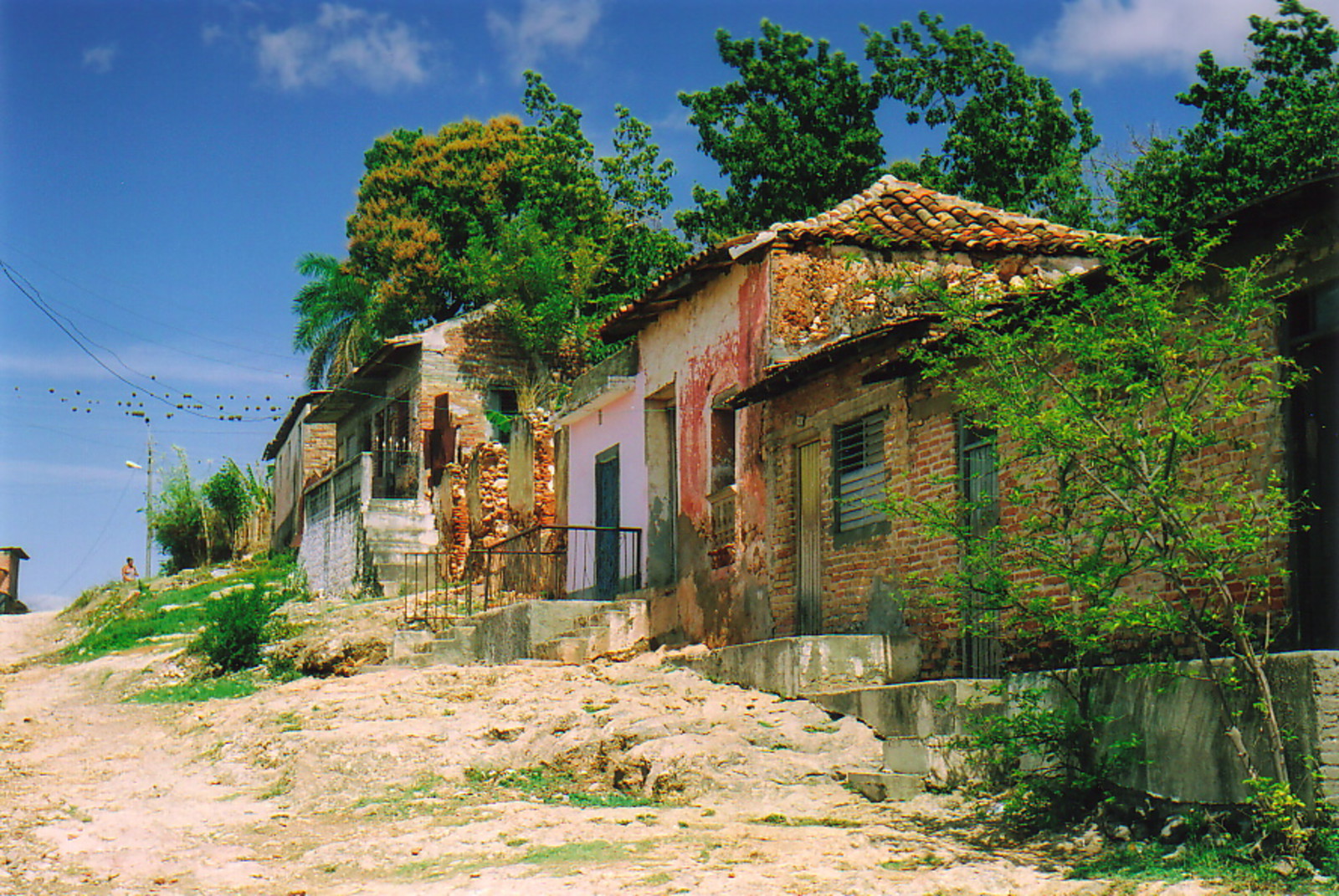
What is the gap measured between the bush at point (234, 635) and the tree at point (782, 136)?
13.9 m

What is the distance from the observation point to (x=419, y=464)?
28.3m

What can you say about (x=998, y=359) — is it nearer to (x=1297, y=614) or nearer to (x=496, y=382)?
(x=1297, y=614)

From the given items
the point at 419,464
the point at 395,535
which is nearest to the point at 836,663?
the point at 395,535

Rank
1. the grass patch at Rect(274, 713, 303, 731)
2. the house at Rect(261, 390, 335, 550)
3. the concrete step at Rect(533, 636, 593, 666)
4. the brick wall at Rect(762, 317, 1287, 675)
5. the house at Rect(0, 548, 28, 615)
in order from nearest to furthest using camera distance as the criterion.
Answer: the brick wall at Rect(762, 317, 1287, 675) → the grass patch at Rect(274, 713, 303, 731) → the concrete step at Rect(533, 636, 593, 666) → the house at Rect(261, 390, 335, 550) → the house at Rect(0, 548, 28, 615)

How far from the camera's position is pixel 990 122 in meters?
26.3

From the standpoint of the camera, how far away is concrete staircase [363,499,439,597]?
933 inches

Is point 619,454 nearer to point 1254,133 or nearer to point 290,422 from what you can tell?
point 1254,133

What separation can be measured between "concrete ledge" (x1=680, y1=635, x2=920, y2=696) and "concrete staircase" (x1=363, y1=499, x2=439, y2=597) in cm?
1293

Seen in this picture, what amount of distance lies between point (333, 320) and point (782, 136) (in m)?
14.7

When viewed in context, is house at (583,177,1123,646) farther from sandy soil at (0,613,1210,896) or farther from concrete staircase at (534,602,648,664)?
sandy soil at (0,613,1210,896)

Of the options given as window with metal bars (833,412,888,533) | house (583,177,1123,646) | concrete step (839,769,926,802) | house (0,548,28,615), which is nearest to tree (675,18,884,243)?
house (583,177,1123,646)

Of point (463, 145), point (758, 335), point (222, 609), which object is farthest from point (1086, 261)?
point (463, 145)

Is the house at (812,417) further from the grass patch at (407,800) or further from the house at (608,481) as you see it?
the grass patch at (407,800)

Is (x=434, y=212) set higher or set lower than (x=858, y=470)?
higher
